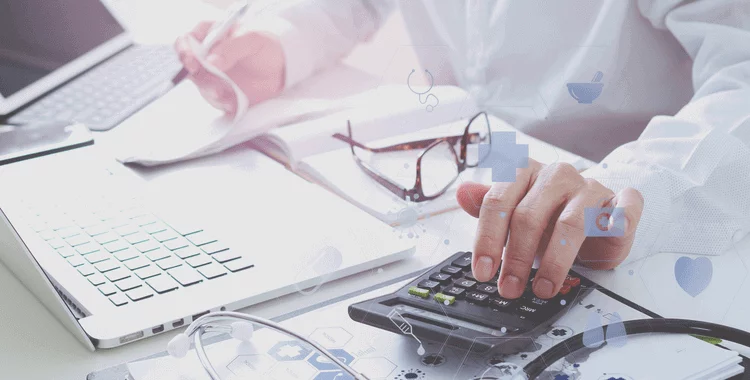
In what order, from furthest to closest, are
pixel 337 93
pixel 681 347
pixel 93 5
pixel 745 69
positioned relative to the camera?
pixel 93 5
pixel 337 93
pixel 745 69
pixel 681 347

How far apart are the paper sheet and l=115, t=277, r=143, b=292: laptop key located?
8 centimetres

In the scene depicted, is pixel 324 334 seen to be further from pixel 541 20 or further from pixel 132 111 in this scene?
pixel 132 111

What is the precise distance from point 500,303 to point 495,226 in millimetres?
49

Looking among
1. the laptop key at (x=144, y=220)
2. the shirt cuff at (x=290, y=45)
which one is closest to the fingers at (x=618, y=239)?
the laptop key at (x=144, y=220)

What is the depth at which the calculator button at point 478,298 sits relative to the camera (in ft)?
1.44

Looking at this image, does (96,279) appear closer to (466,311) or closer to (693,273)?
(466,311)

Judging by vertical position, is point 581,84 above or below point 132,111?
above

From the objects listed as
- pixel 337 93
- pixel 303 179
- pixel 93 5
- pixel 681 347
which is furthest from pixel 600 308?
pixel 93 5

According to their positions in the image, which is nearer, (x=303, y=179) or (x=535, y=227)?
(x=535, y=227)

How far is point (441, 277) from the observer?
47cm

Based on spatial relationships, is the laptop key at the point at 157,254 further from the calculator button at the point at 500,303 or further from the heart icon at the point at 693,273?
the heart icon at the point at 693,273

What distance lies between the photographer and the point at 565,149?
1.63 feet

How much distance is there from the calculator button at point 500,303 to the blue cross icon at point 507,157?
0.07 metres

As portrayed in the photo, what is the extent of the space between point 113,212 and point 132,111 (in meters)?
0.27
